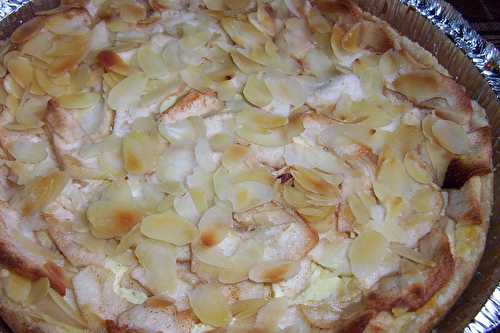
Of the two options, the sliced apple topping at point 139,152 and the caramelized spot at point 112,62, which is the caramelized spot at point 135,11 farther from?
the sliced apple topping at point 139,152

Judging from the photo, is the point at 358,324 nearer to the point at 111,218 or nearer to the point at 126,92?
the point at 111,218

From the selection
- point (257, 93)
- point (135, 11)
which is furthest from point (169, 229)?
point (135, 11)

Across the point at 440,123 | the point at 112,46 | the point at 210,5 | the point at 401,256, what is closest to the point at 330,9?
the point at 210,5

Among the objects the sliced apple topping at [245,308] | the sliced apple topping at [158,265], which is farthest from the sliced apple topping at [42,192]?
the sliced apple topping at [245,308]

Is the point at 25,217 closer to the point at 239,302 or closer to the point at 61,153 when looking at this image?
the point at 61,153

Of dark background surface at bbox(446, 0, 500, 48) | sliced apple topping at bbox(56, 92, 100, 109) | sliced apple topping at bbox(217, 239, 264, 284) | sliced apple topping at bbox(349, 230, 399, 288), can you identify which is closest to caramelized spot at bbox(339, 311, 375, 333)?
sliced apple topping at bbox(349, 230, 399, 288)

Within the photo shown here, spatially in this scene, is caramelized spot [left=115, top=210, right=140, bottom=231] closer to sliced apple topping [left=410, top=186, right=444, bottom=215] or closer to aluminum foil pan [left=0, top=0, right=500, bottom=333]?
sliced apple topping [left=410, top=186, right=444, bottom=215]

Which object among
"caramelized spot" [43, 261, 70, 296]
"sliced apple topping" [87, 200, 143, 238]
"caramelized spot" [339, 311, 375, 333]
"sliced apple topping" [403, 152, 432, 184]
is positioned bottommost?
"caramelized spot" [43, 261, 70, 296]
